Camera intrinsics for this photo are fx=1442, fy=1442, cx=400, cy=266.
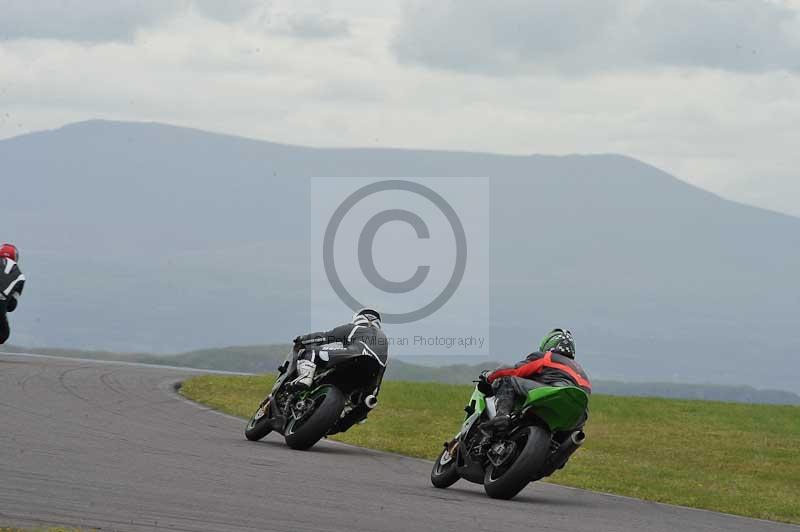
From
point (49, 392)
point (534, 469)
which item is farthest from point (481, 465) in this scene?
point (49, 392)

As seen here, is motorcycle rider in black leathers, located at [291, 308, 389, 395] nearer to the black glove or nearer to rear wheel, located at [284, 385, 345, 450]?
rear wheel, located at [284, 385, 345, 450]

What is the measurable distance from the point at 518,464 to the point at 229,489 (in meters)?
2.71

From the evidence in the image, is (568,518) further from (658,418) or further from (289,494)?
(658,418)

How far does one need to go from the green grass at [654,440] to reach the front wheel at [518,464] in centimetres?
287

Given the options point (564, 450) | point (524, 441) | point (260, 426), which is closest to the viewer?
point (524, 441)

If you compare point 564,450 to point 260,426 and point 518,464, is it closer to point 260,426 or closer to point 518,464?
point 518,464

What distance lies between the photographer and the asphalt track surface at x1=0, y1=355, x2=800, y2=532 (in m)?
10.6

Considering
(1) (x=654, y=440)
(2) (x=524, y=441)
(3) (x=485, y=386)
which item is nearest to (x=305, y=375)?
(3) (x=485, y=386)

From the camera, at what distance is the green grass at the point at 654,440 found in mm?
16891

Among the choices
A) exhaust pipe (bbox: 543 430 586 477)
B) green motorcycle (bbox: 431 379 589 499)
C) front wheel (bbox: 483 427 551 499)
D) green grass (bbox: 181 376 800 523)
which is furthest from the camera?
green grass (bbox: 181 376 800 523)

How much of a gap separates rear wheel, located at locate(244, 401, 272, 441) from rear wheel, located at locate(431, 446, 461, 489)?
3474 millimetres

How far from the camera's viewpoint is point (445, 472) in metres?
14.5

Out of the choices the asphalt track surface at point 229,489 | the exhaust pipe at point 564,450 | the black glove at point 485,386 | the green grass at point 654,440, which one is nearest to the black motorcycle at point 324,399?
the asphalt track surface at point 229,489

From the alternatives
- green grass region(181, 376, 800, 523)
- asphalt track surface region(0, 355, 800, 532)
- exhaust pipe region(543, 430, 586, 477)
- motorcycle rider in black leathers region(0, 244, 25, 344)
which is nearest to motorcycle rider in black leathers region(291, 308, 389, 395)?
asphalt track surface region(0, 355, 800, 532)
